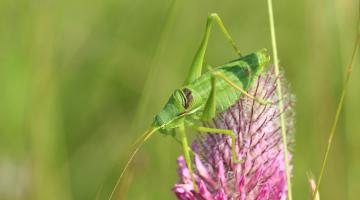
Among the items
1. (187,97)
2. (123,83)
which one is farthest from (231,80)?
(123,83)

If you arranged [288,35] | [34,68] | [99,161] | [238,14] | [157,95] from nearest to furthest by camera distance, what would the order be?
[34,68] → [99,161] → [157,95] → [288,35] → [238,14]

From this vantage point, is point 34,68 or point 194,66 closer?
point 194,66

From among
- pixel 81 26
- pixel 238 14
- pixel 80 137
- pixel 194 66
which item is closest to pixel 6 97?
pixel 80 137

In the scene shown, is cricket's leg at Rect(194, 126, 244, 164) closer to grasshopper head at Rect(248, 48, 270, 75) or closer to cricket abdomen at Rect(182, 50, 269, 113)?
cricket abdomen at Rect(182, 50, 269, 113)

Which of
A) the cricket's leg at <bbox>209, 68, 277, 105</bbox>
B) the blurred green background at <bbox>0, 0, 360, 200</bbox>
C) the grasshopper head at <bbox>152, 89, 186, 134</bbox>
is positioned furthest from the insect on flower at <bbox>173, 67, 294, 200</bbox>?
the blurred green background at <bbox>0, 0, 360, 200</bbox>

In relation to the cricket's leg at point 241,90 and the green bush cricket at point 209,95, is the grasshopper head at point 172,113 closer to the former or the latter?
the green bush cricket at point 209,95

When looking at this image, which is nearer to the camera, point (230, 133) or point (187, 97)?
point (230, 133)

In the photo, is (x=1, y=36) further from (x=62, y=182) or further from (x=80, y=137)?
(x=62, y=182)

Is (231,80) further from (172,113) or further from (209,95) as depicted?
(172,113)
